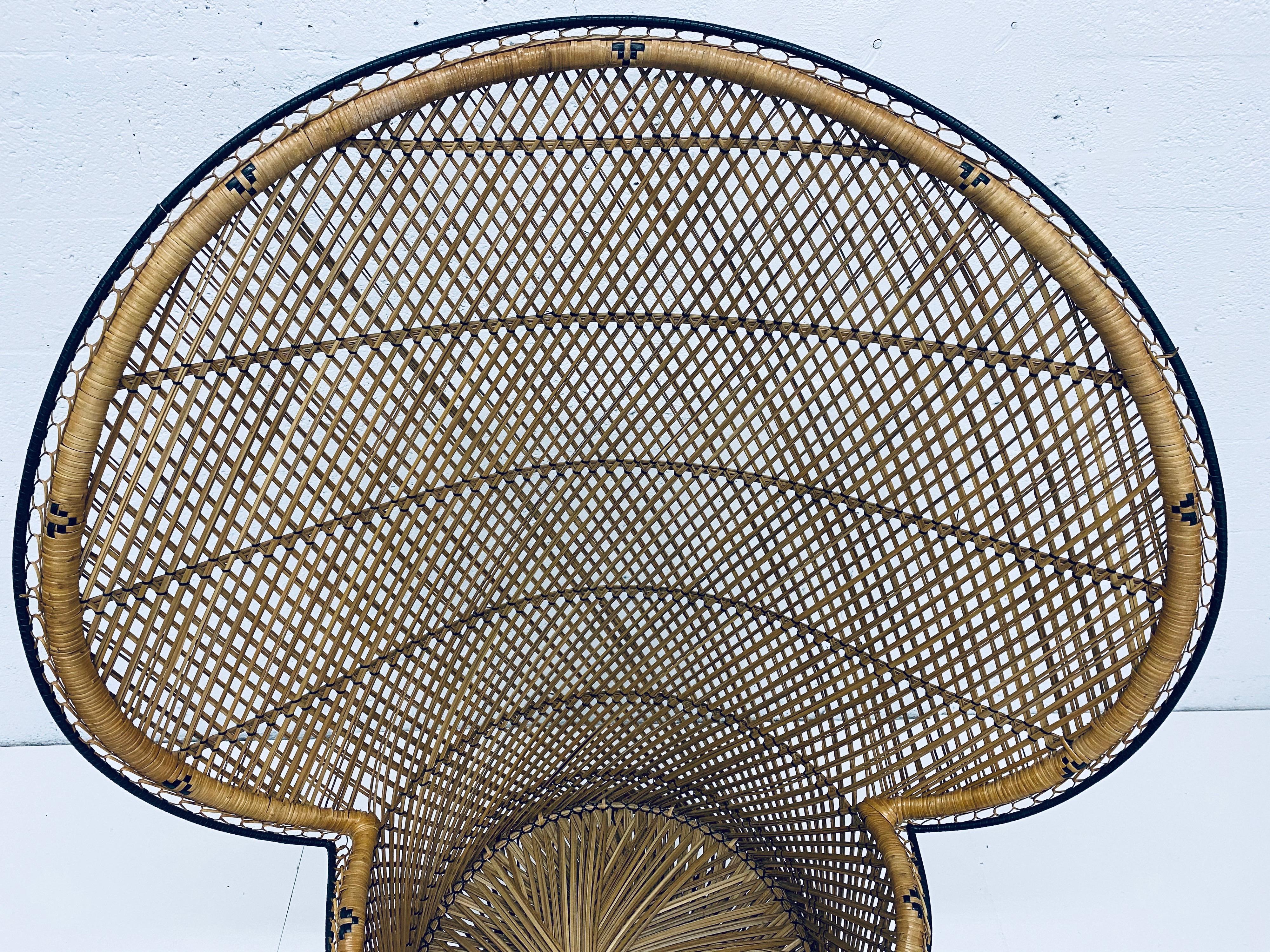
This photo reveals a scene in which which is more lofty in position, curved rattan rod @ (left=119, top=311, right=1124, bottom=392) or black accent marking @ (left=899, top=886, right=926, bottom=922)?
curved rattan rod @ (left=119, top=311, right=1124, bottom=392)

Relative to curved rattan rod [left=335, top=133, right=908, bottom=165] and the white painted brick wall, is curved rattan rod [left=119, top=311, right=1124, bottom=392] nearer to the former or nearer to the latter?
curved rattan rod [left=335, top=133, right=908, bottom=165]

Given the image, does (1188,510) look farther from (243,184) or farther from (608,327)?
(243,184)

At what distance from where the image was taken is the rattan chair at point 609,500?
64cm

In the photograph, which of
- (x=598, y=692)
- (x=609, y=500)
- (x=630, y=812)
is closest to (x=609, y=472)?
(x=609, y=500)

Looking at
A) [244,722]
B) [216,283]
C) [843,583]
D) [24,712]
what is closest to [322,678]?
[244,722]

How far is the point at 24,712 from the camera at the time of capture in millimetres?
1321

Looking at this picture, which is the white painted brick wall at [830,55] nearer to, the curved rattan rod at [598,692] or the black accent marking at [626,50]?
the black accent marking at [626,50]

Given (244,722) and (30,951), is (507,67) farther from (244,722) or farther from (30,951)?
(30,951)

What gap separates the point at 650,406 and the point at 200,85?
1.81 feet

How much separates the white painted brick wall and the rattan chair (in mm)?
93

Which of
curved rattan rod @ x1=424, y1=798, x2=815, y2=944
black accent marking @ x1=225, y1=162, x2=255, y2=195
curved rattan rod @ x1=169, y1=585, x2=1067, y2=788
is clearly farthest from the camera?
curved rattan rod @ x1=424, y1=798, x2=815, y2=944

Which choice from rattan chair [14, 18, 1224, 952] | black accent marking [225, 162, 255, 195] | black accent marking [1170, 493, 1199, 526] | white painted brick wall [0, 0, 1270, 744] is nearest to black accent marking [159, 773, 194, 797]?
rattan chair [14, 18, 1224, 952]

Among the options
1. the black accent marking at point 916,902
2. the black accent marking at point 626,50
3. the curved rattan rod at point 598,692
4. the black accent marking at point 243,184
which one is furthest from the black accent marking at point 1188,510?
the black accent marking at point 243,184

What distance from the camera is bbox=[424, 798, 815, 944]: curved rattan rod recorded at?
973 mm
